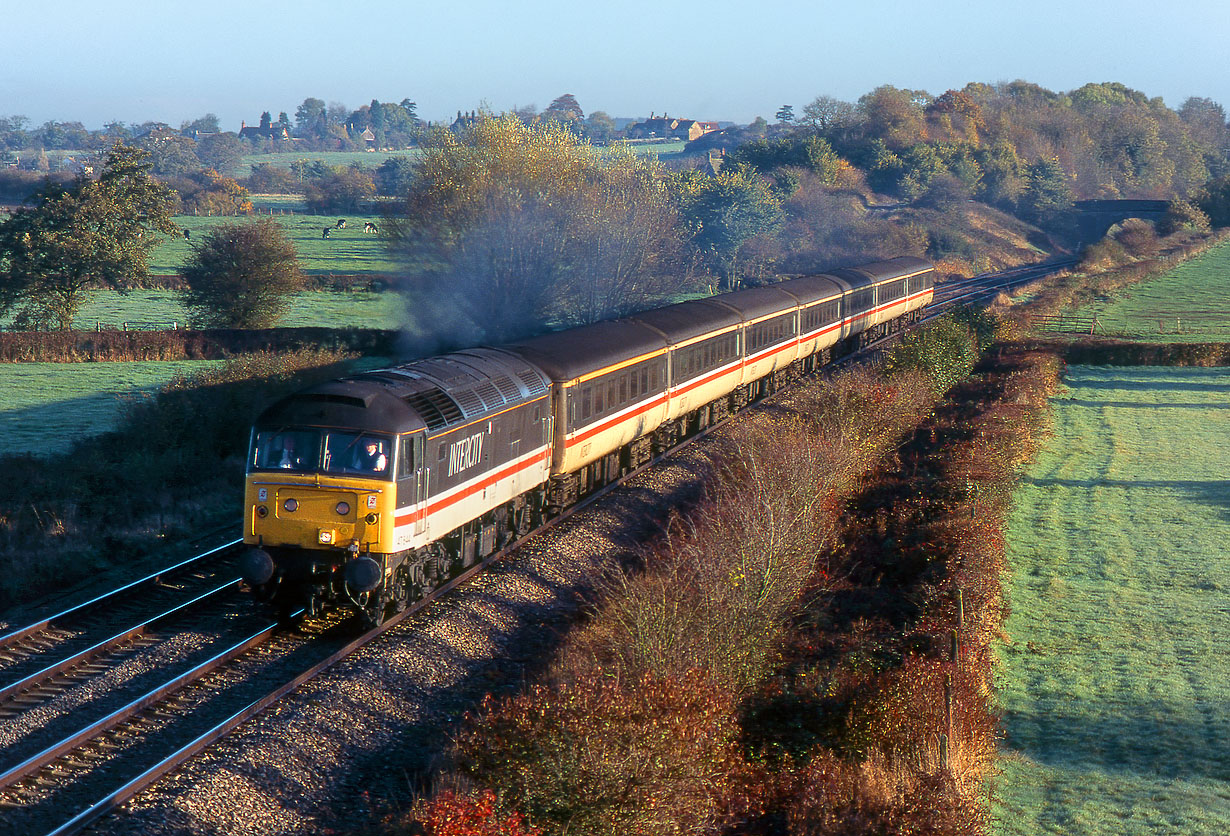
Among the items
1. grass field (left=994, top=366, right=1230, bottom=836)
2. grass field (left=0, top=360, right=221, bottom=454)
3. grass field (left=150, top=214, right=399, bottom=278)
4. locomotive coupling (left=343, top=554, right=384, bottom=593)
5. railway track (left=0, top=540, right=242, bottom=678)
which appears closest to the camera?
grass field (left=994, top=366, right=1230, bottom=836)

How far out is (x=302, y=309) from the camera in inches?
2351

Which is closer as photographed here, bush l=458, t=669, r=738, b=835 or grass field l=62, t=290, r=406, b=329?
bush l=458, t=669, r=738, b=835

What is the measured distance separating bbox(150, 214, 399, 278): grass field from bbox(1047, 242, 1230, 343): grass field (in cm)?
3911

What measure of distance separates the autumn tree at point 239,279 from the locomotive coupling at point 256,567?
3325 cm

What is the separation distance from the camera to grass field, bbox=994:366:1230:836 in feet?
41.8

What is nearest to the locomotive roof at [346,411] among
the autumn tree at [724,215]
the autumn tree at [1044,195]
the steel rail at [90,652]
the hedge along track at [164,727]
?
the hedge along track at [164,727]

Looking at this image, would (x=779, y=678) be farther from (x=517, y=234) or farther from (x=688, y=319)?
(x=517, y=234)

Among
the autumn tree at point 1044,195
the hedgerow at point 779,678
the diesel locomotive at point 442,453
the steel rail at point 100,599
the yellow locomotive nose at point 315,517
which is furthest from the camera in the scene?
the autumn tree at point 1044,195

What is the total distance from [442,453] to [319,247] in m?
84.5

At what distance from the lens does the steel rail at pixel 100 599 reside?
14.7 meters

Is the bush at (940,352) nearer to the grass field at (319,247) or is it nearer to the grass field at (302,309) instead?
the grass field at (302,309)

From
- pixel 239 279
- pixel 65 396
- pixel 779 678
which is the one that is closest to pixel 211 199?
pixel 239 279

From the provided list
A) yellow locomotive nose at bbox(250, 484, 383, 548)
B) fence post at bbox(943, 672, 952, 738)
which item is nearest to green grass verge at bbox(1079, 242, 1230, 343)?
fence post at bbox(943, 672, 952, 738)

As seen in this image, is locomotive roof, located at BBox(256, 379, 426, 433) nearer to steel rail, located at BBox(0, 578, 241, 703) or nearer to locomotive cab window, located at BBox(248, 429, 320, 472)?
locomotive cab window, located at BBox(248, 429, 320, 472)
